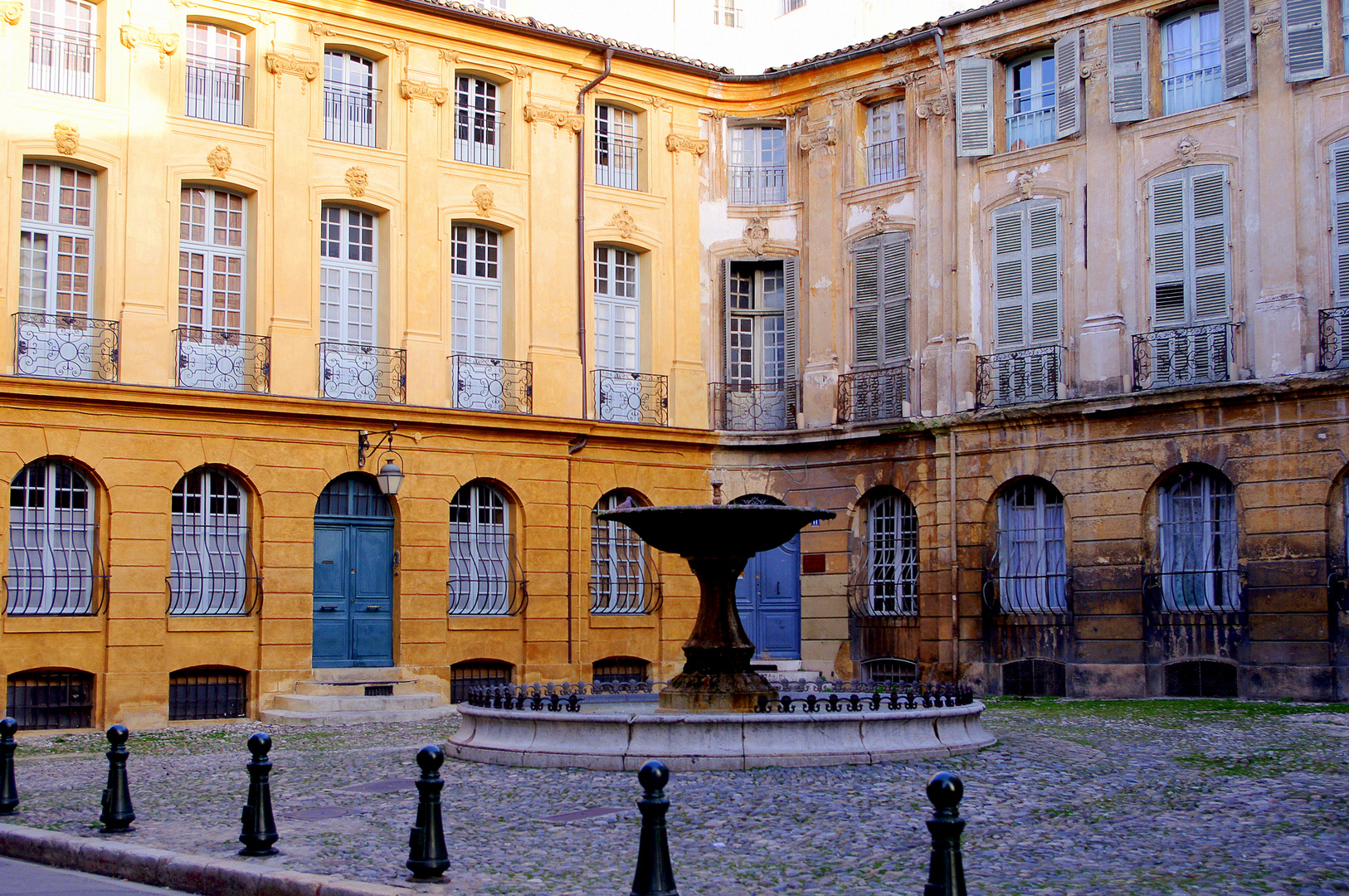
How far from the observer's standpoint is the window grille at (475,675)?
21578 millimetres

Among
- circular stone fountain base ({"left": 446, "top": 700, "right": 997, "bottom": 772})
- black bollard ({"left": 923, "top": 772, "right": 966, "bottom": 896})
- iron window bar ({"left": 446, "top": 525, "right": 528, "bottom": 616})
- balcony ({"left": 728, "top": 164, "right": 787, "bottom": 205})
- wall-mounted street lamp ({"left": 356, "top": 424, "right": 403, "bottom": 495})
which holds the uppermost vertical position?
balcony ({"left": 728, "top": 164, "right": 787, "bottom": 205})

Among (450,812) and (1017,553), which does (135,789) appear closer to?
(450,812)

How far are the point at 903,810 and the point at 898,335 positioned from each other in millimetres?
14043

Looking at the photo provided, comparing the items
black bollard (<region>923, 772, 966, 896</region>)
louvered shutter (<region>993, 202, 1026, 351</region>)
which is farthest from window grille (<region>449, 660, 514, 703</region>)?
black bollard (<region>923, 772, 966, 896</region>)

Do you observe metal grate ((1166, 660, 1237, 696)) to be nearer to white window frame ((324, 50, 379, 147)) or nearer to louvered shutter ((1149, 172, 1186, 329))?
louvered shutter ((1149, 172, 1186, 329))

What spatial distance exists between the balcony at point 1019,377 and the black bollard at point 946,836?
52.1ft

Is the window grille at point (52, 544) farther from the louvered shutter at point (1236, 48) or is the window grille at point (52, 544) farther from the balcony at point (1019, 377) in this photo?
the louvered shutter at point (1236, 48)

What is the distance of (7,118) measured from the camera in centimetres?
1869

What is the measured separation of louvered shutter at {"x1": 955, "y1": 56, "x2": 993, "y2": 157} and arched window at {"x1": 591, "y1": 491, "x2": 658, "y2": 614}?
Answer: 7507 millimetres

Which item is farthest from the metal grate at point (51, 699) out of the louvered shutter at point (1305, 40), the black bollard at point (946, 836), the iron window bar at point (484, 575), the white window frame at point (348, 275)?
the louvered shutter at point (1305, 40)

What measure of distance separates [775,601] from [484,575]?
4.92m

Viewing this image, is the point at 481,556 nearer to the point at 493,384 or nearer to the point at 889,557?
the point at 493,384

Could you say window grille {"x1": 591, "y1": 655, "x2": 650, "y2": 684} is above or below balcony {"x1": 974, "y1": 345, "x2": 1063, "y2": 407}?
below

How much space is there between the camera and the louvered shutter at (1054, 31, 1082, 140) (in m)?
20.9
